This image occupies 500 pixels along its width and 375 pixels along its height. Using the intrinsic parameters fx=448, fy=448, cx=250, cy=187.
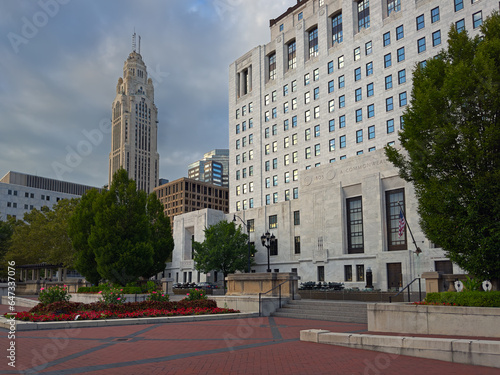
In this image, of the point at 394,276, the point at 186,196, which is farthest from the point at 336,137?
the point at 186,196

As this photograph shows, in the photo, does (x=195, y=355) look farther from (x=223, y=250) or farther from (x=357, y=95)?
(x=357, y=95)

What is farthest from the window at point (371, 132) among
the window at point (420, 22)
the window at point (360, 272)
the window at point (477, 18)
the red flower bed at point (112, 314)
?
the red flower bed at point (112, 314)

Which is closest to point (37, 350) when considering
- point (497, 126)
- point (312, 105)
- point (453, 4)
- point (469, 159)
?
point (469, 159)

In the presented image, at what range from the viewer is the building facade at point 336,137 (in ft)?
165

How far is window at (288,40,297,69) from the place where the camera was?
72875 mm

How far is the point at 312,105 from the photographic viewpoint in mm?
67625

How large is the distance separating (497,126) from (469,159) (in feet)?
4.71

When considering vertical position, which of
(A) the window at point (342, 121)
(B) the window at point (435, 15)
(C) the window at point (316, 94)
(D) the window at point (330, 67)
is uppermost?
(B) the window at point (435, 15)

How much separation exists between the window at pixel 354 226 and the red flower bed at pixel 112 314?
33736mm

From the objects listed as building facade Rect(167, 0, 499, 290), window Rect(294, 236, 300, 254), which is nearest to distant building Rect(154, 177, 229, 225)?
building facade Rect(167, 0, 499, 290)

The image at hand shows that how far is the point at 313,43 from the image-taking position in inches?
2766

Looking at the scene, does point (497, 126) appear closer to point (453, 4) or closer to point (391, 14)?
point (453, 4)

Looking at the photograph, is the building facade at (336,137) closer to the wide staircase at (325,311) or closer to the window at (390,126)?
the window at (390,126)

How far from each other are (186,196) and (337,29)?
104 metres
